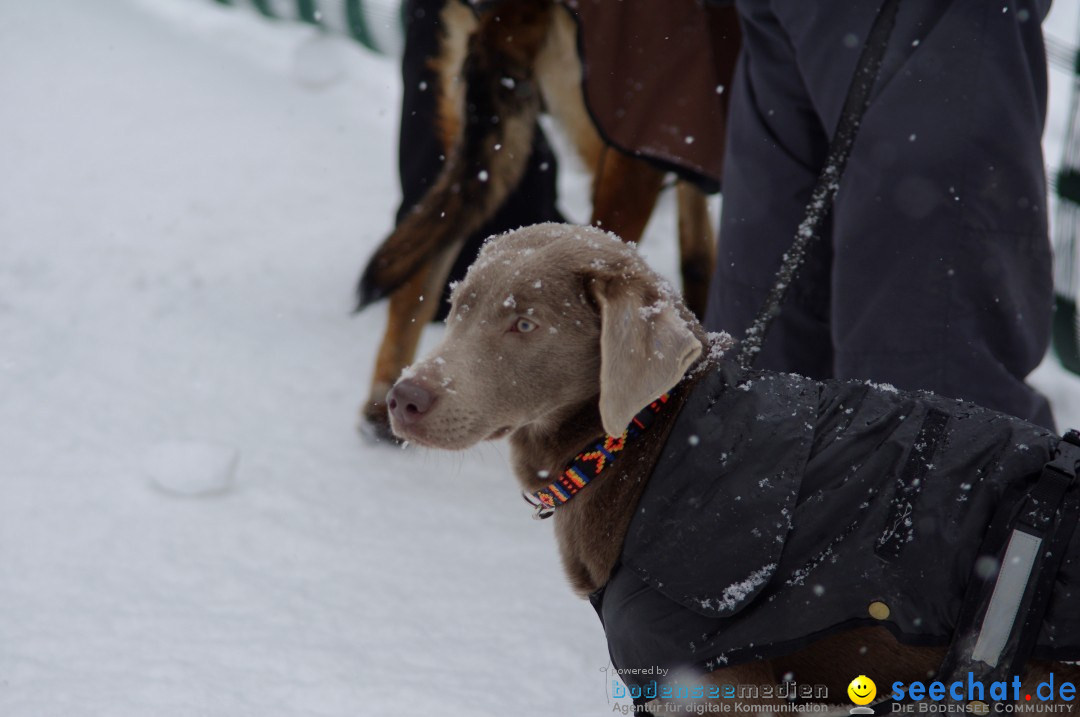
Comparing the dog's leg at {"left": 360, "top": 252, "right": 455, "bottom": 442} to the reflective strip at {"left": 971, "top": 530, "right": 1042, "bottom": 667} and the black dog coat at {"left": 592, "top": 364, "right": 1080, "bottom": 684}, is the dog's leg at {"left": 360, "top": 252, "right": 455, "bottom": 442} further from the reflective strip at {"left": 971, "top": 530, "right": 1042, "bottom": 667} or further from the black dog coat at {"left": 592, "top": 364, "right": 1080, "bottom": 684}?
the reflective strip at {"left": 971, "top": 530, "right": 1042, "bottom": 667}

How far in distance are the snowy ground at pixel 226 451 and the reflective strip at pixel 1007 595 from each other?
1.20 m

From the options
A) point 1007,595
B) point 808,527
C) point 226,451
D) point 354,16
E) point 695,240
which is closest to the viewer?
point 1007,595

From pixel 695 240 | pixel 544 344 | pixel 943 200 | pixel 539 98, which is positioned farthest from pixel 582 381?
pixel 695 240

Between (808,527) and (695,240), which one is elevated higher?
(808,527)

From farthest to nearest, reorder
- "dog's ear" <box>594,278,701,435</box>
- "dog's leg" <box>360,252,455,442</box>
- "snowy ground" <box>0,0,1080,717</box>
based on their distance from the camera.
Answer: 1. "dog's leg" <box>360,252,455,442</box>
2. "snowy ground" <box>0,0,1080,717</box>
3. "dog's ear" <box>594,278,701,435</box>

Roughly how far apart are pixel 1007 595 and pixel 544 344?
3.03ft

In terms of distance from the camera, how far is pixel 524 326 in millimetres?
1946

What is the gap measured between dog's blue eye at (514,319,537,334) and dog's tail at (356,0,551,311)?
5.43 feet

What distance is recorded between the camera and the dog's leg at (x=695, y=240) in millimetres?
4398

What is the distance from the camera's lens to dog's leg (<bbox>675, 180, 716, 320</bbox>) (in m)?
4.40

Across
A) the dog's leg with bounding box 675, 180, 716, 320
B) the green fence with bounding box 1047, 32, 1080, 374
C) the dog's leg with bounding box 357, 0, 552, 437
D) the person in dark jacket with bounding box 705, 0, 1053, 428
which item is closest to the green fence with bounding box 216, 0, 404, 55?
the dog's leg with bounding box 675, 180, 716, 320

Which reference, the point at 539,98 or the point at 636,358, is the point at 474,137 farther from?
the point at 636,358

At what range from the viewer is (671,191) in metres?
6.08

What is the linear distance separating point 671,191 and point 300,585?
3.82 meters
